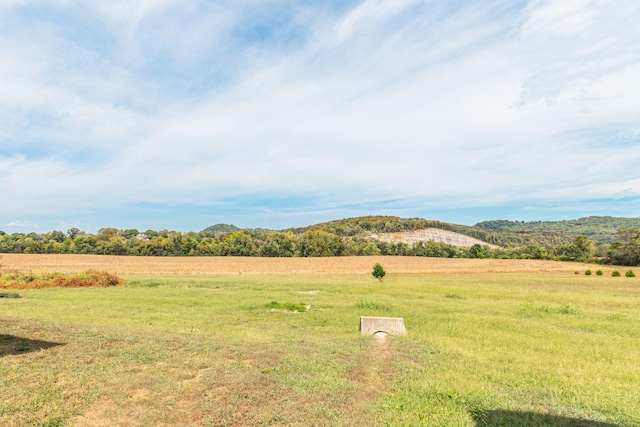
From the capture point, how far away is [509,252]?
101062 millimetres

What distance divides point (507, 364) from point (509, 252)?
349 ft

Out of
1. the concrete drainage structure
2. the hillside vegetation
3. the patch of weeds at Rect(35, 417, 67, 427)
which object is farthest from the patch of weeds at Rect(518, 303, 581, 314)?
the hillside vegetation

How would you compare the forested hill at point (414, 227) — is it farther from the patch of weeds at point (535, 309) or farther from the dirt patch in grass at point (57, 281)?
the patch of weeds at point (535, 309)

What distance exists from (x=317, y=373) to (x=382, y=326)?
5.28 m

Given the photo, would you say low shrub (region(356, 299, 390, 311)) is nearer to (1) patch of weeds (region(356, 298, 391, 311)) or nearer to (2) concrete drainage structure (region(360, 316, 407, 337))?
(1) patch of weeds (region(356, 298, 391, 311))

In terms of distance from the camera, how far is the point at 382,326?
40.5 feet

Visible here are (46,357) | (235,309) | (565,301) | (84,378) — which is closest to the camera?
(84,378)

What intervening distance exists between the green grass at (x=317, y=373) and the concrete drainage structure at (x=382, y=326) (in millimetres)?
514

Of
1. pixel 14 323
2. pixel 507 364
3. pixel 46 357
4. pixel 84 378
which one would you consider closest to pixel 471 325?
pixel 507 364

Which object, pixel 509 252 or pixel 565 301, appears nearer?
pixel 565 301

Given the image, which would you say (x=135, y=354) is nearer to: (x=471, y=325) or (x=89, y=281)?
(x=471, y=325)

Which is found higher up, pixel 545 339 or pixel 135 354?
pixel 135 354

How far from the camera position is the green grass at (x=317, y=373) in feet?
18.8

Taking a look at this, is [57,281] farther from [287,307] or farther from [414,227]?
[414,227]
